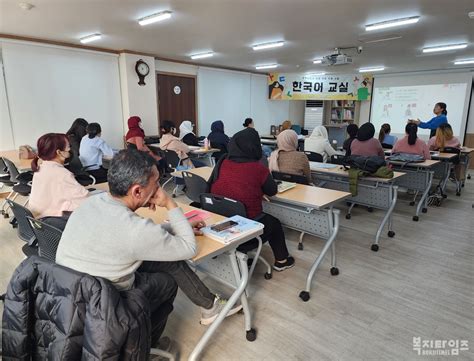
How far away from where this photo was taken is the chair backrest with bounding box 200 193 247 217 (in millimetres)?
2152

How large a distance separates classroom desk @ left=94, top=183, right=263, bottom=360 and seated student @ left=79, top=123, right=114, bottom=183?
8.74ft

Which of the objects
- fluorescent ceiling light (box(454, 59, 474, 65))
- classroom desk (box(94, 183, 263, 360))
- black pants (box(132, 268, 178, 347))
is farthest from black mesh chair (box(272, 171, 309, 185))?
fluorescent ceiling light (box(454, 59, 474, 65))

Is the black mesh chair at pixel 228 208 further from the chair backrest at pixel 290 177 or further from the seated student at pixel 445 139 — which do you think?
the seated student at pixel 445 139

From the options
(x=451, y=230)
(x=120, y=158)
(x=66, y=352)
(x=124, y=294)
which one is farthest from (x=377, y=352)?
(x=451, y=230)

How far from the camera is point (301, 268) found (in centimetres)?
284

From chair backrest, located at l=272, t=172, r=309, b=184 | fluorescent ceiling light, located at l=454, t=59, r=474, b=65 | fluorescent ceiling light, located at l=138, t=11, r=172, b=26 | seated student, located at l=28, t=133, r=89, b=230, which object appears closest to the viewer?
seated student, located at l=28, t=133, r=89, b=230

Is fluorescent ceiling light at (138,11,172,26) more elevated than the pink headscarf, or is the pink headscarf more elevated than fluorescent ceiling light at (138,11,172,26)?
fluorescent ceiling light at (138,11,172,26)

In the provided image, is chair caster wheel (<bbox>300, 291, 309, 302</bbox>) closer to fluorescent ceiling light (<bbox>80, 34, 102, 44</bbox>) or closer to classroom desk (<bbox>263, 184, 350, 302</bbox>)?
classroom desk (<bbox>263, 184, 350, 302</bbox>)

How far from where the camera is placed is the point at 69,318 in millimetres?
1041

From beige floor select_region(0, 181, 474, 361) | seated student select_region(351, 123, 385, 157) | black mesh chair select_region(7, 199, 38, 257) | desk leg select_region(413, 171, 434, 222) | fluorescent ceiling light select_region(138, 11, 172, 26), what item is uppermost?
fluorescent ceiling light select_region(138, 11, 172, 26)

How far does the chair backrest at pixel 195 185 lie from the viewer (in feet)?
9.07

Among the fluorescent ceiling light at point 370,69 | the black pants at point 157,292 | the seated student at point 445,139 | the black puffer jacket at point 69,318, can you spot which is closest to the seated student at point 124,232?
the black pants at point 157,292

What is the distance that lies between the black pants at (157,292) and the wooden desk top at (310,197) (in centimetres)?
120

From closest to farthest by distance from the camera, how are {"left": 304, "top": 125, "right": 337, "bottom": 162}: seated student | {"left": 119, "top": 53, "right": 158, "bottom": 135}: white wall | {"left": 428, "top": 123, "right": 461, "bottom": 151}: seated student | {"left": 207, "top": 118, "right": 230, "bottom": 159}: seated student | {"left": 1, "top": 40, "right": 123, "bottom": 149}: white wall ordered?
{"left": 304, "top": 125, "right": 337, "bottom": 162}: seated student < {"left": 1, "top": 40, "right": 123, "bottom": 149}: white wall < {"left": 428, "top": 123, "right": 461, "bottom": 151}: seated student < {"left": 207, "top": 118, "right": 230, "bottom": 159}: seated student < {"left": 119, "top": 53, "right": 158, "bottom": 135}: white wall
